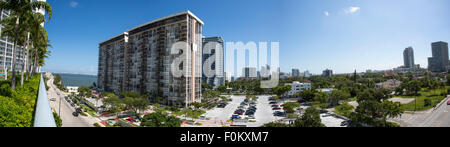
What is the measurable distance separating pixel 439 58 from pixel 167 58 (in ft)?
457

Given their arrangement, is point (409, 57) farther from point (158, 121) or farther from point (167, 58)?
point (158, 121)

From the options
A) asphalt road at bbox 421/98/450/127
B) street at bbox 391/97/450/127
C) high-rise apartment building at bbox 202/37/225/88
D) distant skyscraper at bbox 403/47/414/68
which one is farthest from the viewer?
distant skyscraper at bbox 403/47/414/68

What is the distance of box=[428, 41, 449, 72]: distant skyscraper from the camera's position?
84.5 m

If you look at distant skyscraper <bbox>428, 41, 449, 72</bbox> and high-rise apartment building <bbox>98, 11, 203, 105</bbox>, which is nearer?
high-rise apartment building <bbox>98, 11, 203, 105</bbox>

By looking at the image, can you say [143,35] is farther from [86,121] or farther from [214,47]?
[214,47]

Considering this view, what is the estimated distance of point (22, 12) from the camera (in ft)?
46.5

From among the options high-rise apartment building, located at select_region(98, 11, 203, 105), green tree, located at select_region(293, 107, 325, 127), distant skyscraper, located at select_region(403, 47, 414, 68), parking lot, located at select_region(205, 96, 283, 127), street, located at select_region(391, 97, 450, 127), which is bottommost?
parking lot, located at select_region(205, 96, 283, 127)

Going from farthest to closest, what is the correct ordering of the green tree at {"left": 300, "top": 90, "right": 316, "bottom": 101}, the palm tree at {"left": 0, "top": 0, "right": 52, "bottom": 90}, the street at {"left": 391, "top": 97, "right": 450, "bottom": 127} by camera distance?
1. the green tree at {"left": 300, "top": 90, "right": 316, "bottom": 101}
2. the street at {"left": 391, "top": 97, "right": 450, "bottom": 127}
3. the palm tree at {"left": 0, "top": 0, "right": 52, "bottom": 90}

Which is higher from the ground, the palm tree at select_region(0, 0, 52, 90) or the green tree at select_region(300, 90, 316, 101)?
the palm tree at select_region(0, 0, 52, 90)

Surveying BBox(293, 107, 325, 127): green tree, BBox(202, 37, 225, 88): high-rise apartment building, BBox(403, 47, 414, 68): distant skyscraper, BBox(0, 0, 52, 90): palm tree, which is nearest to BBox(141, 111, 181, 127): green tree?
BBox(0, 0, 52, 90): palm tree

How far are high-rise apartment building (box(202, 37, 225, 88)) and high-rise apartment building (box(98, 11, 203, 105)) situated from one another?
4119 cm

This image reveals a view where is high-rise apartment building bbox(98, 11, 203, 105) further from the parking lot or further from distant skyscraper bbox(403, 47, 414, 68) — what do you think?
distant skyscraper bbox(403, 47, 414, 68)

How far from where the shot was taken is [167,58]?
35.0 m
